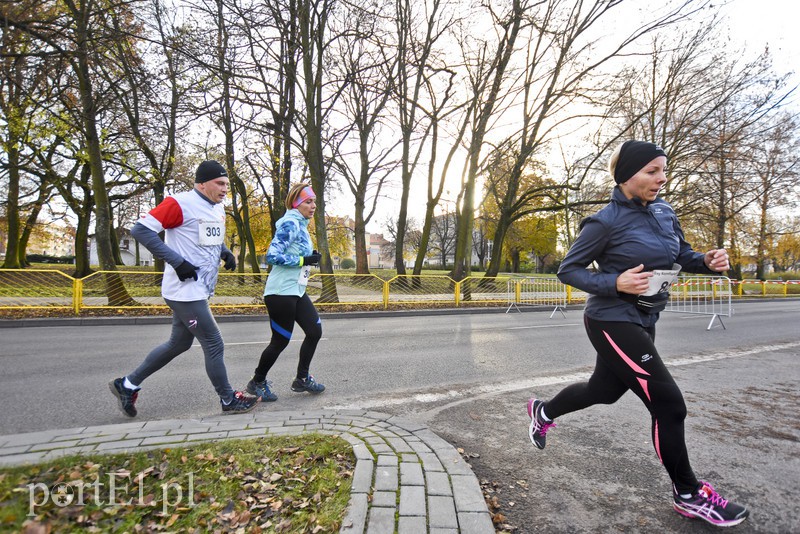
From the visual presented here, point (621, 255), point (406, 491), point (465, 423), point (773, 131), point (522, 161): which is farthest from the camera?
point (773, 131)

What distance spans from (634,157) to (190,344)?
354 centimetres

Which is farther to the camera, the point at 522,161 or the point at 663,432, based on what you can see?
the point at 522,161

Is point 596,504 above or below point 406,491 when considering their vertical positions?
below

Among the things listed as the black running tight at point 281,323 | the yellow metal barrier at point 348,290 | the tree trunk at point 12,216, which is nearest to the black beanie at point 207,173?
the black running tight at point 281,323

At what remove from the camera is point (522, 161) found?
57.4 feet

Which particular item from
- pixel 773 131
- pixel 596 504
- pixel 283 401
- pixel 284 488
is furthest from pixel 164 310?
pixel 773 131

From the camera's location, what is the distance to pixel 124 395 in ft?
11.6

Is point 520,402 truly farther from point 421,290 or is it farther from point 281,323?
point 421,290

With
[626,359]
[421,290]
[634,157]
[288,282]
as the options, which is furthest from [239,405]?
[421,290]

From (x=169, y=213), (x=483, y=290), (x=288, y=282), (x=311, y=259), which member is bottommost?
(x=483, y=290)

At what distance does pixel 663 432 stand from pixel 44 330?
11140 mm

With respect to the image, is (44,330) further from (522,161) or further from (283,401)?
(522,161)

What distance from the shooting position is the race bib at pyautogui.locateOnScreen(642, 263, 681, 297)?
7.41 feet

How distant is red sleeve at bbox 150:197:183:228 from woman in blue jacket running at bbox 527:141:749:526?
2.92 meters
